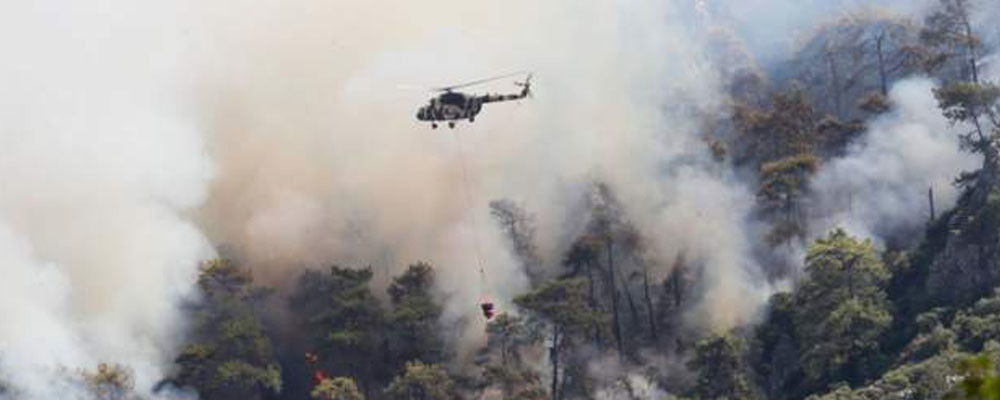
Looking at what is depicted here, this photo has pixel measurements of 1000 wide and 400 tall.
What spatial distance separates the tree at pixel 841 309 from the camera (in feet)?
245

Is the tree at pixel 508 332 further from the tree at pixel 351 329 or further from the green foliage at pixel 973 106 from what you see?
the green foliage at pixel 973 106

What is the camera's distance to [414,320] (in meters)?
85.1

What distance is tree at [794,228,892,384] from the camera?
7456 cm

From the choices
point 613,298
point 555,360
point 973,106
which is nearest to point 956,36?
point 973,106

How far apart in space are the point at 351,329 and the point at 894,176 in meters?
33.4

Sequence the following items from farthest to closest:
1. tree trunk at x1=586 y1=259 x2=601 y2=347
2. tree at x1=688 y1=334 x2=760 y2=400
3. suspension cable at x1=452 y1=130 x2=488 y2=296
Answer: suspension cable at x1=452 y1=130 x2=488 y2=296 < tree trunk at x1=586 y1=259 x2=601 y2=347 < tree at x1=688 y1=334 x2=760 y2=400

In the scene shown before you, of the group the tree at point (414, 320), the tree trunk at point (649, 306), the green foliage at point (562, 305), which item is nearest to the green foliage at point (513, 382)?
the green foliage at point (562, 305)

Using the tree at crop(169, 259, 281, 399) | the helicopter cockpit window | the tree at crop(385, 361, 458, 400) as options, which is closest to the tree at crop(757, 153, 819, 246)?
the tree at crop(385, 361, 458, 400)

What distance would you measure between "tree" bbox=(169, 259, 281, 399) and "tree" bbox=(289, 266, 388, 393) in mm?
3082

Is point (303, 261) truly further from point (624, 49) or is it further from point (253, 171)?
point (624, 49)

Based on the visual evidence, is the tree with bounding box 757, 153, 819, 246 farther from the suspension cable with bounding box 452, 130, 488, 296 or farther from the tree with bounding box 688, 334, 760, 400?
the suspension cable with bounding box 452, 130, 488, 296

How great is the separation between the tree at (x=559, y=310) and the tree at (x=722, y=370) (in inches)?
301

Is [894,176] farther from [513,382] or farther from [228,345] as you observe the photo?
[228,345]

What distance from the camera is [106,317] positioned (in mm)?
86812
